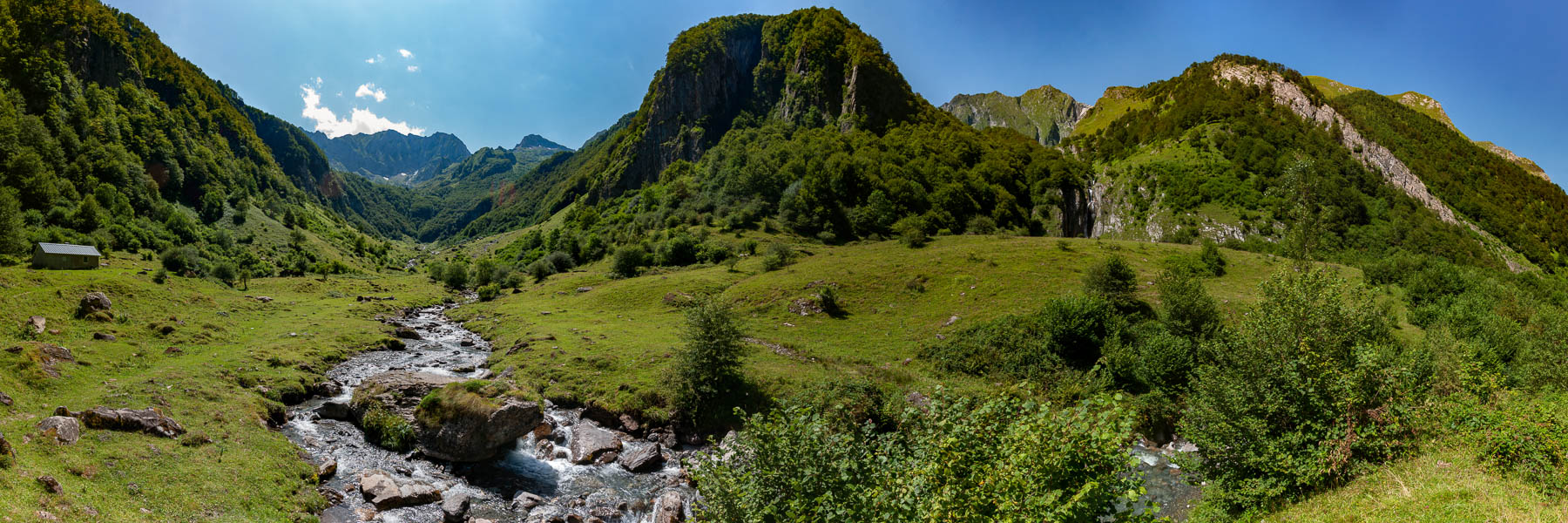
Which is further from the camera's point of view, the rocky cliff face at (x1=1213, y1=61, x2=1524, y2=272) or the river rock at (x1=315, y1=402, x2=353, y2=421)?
the rocky cliff face at (x1=1213, y1=61, x2=1524, y2=272)

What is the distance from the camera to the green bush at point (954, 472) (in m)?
7.77

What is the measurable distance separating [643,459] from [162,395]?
20.3 meters

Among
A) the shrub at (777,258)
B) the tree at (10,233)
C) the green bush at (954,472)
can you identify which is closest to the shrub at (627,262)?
the shrub at (777,258)

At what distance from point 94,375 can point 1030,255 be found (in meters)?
69.0

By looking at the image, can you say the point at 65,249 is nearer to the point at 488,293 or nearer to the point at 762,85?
the point at 488,293

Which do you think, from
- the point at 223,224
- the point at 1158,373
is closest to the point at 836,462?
the point at 1158,373

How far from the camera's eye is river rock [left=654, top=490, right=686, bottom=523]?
20.0 metres

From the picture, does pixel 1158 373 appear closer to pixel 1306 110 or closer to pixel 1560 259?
pixel 1560 259

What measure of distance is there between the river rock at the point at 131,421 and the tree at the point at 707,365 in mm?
19296

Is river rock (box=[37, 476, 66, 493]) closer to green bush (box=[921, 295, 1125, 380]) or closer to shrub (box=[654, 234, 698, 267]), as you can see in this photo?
green bush (box=[921, 295, 1125, 380])

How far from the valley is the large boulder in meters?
0.15

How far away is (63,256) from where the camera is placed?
2023 inches

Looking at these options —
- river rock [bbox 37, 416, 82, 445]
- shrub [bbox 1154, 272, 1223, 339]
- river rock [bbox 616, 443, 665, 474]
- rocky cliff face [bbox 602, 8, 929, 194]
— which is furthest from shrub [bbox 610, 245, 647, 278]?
rocky cliff face [bbox 602, 8, 929, 194]

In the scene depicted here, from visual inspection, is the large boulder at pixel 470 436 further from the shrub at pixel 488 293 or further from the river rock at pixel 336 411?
the shrub at pixel 488 293
